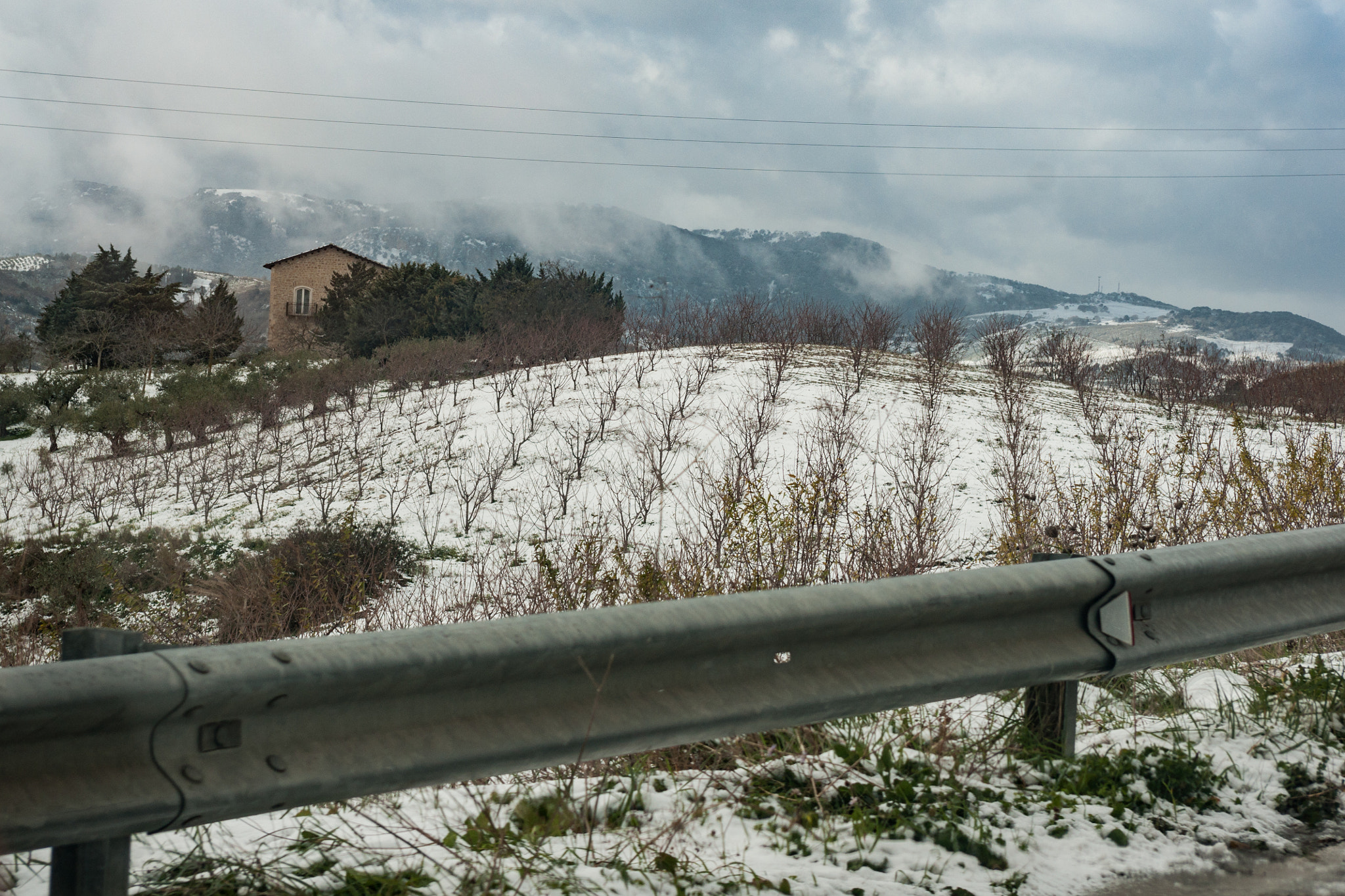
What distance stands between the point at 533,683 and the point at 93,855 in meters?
0.75

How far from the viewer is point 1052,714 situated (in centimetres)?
263

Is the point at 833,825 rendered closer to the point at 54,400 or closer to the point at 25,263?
the point at 54,400

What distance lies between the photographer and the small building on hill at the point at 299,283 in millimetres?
55906

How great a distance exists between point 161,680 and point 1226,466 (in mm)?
17710

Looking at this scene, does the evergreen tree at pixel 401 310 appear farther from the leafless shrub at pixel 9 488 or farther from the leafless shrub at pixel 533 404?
the leafless shrub at pixel 9 488

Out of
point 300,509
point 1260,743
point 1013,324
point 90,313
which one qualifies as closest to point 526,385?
point 300,509

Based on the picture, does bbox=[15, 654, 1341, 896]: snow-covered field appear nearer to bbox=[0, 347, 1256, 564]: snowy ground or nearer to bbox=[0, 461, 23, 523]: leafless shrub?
bbox=[0, 347, 1256, 564]: snowy ground

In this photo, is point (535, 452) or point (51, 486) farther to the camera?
point (51, 486)

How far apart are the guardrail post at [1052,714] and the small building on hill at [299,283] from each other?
5729cm

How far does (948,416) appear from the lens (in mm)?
22844

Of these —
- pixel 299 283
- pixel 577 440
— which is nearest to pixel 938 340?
pixel 577 440

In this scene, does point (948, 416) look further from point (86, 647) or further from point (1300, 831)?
point (86, 647)

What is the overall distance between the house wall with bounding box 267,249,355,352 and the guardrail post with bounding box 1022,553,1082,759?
57.6m

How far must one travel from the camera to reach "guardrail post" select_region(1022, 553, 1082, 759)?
254 centimetres
